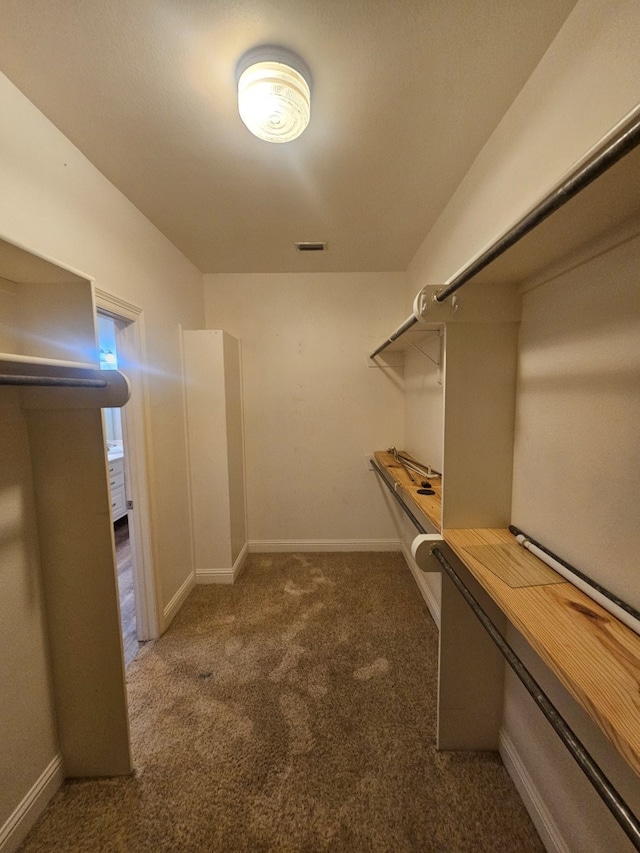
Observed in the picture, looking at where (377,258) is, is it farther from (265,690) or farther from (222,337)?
(265,690)

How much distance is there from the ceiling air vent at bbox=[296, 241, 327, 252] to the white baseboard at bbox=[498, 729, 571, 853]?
2913 millimetres

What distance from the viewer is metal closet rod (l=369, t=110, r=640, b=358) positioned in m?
0.45

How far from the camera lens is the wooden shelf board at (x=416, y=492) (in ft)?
4.47

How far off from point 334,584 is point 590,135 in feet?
9.00

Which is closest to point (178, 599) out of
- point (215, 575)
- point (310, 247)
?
point (215, 575)

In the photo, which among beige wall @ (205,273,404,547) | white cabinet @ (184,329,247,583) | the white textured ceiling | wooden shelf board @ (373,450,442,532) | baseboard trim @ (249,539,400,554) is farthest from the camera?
baseboard trim @ (249,539,400,554)

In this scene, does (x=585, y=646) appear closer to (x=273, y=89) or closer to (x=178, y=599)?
(x=273, y=89)

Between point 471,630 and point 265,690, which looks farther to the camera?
point 265,690

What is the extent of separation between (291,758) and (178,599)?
4.43 ft

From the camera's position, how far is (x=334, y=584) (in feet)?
8.34

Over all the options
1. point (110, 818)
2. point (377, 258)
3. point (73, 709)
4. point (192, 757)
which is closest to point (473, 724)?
point (192, 757)

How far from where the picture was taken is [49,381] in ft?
2.90

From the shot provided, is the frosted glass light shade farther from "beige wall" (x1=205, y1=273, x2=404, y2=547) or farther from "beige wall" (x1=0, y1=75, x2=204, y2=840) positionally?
"beige wall" (x1=205, y1=273, x2=404, y2=547)

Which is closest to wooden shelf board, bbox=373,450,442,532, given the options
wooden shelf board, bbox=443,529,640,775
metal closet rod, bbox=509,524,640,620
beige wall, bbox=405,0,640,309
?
metal closet rod, bbox=509,524,640,620
